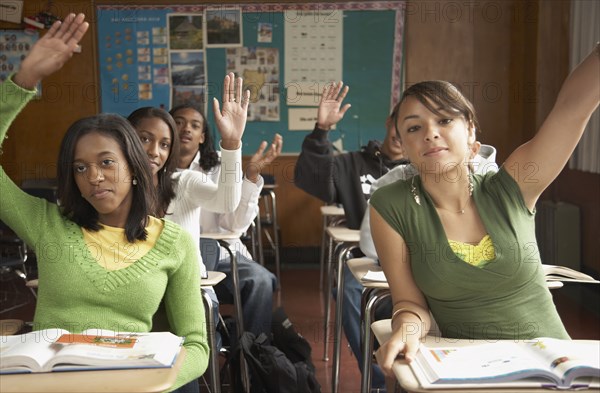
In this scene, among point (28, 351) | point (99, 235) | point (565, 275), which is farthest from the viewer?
point (565, 275)

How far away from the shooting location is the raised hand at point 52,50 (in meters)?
1.66

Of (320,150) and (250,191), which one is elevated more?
(320,150)

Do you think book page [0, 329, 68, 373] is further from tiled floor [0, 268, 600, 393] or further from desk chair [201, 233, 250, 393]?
tiled floor [0, 268, 600, 393]

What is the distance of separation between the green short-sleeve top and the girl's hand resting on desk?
0.24 metres

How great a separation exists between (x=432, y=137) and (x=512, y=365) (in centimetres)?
63

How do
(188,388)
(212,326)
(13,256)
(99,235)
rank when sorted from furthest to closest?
(13,256) < (212,326) < (188,388) < (99,235)

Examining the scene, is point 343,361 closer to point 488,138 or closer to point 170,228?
point 170,228

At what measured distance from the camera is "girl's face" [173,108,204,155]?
11.8ft

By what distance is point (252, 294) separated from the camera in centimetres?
334

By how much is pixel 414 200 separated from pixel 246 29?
4811 mm

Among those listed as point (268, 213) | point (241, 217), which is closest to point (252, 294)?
point (241, 217)

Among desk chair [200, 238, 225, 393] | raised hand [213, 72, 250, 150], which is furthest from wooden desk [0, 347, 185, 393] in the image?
raised hand [213, 72, 250, 150]

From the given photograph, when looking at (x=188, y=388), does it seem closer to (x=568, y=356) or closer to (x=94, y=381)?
(x=94, y=381)

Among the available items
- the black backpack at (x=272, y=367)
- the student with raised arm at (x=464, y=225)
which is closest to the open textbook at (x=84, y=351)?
the student with raised arm at (x=464, y=225)
